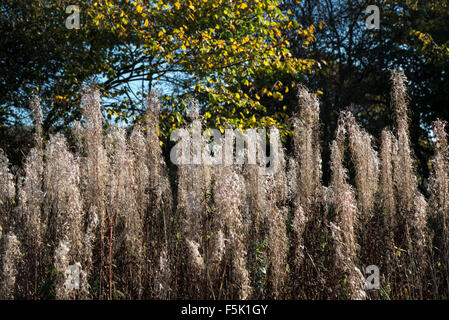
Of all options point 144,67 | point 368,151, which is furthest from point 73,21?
point 368,151

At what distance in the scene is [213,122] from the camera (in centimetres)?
766

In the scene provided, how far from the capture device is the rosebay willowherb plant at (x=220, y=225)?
97.8 inches

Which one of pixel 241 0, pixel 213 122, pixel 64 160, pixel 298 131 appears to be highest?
pixel 241 0

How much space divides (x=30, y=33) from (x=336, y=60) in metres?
8.53

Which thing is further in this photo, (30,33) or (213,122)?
(213,122)

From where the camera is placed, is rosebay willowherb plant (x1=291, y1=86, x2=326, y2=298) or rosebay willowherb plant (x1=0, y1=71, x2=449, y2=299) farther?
rosebay willowherb plant (x1=291, y1=86, x2=326, y2=298)

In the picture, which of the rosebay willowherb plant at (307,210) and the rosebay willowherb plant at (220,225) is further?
the rosebay willowherb plant at (307,210)

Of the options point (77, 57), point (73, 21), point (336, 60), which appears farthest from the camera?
point (336, 60)

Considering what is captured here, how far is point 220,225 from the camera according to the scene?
2389mm

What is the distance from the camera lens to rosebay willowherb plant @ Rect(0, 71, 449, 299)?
248 cm

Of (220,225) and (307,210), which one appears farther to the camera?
(307,210)
